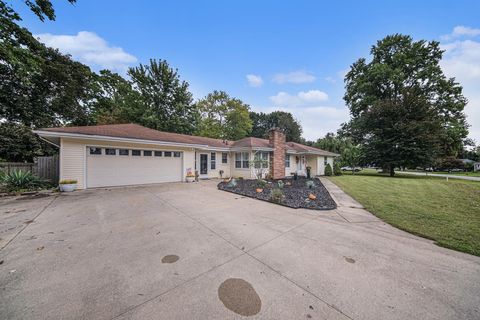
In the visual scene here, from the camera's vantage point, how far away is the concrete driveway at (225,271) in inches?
71.1

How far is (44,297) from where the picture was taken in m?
1.91

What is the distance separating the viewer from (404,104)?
59.6 ft

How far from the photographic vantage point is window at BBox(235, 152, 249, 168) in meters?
14.2

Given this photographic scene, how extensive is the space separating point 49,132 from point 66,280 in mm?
8517

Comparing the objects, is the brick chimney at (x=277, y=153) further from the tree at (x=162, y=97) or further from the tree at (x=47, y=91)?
the tree at (x=47, y=91)

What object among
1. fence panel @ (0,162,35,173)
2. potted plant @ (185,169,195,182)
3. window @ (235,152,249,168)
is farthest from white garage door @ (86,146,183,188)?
window @ (235,152,249,168)

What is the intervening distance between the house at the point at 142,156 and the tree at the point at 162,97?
10.2 metres

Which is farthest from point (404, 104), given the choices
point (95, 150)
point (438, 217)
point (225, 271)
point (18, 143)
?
point (18, 143)

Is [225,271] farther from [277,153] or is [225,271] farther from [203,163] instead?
[277,153]

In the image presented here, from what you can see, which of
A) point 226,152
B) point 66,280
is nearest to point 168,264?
point 66,280

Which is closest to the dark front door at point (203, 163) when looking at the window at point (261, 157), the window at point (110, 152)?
the window at point (261, 157)

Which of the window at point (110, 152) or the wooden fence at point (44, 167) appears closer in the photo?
the window at point (110, 152)

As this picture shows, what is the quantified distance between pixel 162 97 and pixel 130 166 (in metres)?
15.6

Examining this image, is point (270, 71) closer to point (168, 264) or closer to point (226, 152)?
point (226, 152)
